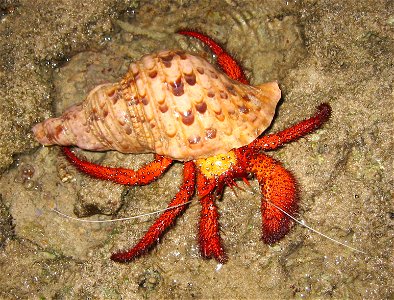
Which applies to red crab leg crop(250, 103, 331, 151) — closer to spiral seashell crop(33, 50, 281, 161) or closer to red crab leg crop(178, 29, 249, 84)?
spiral seashell crop(33, 50, 281, 161)

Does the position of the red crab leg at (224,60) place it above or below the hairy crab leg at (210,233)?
above

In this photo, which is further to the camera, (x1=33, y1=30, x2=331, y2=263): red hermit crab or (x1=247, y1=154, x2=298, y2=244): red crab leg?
(x1=247, y1=154, x2=298, y2=244): red crab leg

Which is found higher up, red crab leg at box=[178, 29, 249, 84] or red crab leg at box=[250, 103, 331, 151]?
red crab leg at box=[178, 29, 249, 84]

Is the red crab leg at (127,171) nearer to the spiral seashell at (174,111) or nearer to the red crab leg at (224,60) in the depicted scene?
the spiral seashell at (174,111)

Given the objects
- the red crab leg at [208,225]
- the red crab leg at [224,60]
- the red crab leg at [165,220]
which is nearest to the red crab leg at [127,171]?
the red crab leg at [165,220]

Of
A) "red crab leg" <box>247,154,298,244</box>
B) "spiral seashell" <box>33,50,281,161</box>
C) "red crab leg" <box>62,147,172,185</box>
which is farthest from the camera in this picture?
"red crab leg" <box>62,147,172,185</box>

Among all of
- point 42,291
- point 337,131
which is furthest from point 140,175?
point 337,131

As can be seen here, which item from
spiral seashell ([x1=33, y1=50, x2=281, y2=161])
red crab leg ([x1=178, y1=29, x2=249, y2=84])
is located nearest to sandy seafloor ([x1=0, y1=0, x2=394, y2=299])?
red crab leg ([x1=178, y1=29, x2=249, y2=84])
